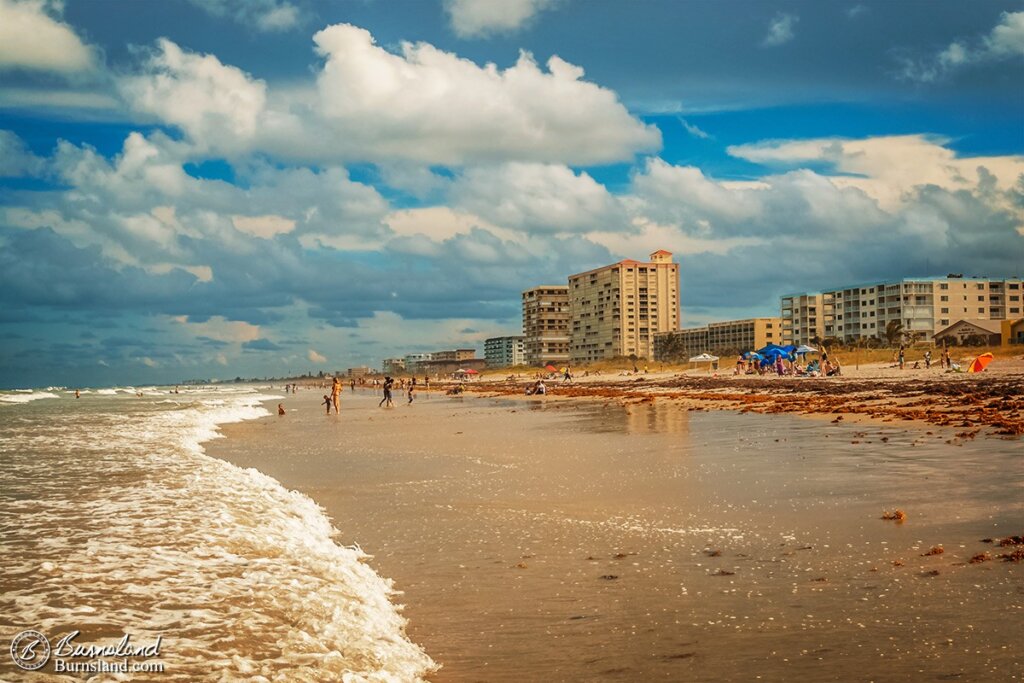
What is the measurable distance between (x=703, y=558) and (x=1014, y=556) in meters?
3.18

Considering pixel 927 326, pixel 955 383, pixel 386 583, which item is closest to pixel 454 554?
pixel 386 583

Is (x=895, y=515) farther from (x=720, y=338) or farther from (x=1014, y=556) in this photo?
(x=720, y=338)

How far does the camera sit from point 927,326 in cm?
14488

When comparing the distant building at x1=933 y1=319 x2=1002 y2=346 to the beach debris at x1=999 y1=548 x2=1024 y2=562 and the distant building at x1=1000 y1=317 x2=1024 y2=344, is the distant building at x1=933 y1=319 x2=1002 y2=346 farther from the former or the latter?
the beach debris at x1=999 y1=548 x2=1024 y2=562

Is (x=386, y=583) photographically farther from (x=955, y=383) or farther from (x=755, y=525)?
(x=955, y=383)

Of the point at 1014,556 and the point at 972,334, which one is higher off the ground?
the point at 972,334

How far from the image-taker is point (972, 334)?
102m

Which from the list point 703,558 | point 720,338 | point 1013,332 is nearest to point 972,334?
point 1013,332

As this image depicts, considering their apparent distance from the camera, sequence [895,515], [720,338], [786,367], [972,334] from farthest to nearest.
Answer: [720,338]
[972,334]
[786,367]
[895,515]

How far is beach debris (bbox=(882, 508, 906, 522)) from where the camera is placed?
32.0 feet

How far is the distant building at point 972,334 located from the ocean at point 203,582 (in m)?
101

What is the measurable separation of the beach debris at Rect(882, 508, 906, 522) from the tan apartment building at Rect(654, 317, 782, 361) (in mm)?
161542

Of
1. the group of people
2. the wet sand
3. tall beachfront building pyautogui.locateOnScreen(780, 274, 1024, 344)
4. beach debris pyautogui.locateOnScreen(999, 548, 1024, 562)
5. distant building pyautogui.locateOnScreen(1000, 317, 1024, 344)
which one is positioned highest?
tall beachfront building pyautogui.locateOnScreen(780, 274, 1024, 344)

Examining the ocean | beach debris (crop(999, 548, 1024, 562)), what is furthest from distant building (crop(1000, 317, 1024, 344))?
the ocean
